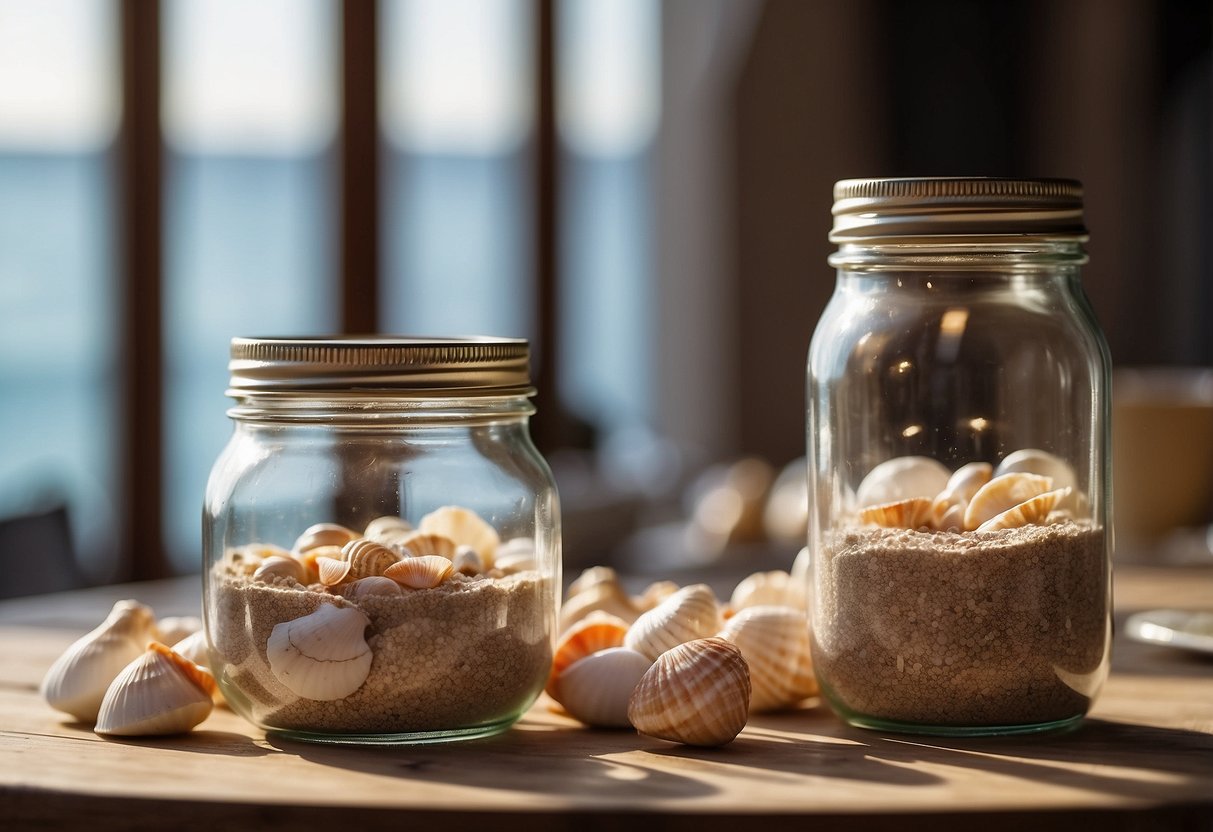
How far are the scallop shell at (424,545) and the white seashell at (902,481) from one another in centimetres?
20

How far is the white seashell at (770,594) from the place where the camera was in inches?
29.5

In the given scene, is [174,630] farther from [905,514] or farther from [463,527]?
[905,514]

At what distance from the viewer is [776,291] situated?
411cm

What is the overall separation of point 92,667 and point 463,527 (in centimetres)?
19

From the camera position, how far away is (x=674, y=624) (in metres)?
0.67

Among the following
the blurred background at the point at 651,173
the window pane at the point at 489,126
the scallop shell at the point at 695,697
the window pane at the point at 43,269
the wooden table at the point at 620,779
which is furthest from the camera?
the window pane at the point at 43,269

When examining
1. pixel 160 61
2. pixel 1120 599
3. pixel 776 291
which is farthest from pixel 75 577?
pixel 776 291

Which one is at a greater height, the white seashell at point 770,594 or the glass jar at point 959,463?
the glass jar at point 959,463

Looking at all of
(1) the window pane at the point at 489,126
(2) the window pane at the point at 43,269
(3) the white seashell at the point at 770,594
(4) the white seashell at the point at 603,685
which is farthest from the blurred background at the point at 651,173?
(2) the window pane at the point at 43,269

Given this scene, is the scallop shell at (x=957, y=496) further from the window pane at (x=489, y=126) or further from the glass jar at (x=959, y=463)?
the window pane at (x=489, y=126)

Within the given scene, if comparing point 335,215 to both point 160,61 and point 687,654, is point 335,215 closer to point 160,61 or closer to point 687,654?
point 160,61

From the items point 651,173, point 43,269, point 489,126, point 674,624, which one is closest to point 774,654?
point 674,624

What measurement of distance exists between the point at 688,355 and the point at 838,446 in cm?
390

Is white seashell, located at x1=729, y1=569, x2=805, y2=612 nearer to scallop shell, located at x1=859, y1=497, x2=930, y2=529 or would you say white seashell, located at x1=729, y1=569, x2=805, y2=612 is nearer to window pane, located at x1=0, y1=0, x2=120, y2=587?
scallop shell, located at x1=859, y1=497, x2=930, y2=529
